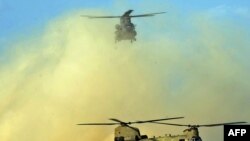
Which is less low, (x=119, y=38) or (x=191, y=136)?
(x=119, y=38)

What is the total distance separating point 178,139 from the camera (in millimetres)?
123188

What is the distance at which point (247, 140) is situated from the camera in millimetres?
74875

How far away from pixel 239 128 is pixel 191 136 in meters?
46.3

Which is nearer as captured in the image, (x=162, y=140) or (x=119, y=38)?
(x=162, y=140)

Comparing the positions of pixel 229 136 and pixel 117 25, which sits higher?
pixel 117 25

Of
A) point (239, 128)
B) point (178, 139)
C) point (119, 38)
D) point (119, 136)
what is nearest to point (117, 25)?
point (119, 38)

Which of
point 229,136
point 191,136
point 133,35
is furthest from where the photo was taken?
point 133,35

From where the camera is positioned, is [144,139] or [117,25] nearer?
[144,139]

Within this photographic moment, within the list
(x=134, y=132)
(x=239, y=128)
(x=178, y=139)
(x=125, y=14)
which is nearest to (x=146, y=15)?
(x=125, y=14)

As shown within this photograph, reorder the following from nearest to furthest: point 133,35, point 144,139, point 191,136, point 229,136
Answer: point 229,136, point 191,136, point 144,139, point 133,35

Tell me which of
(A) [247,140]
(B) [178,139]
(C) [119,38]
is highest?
(C) [119,38]

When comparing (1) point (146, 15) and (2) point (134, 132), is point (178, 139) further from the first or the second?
(1) point (146, 15)

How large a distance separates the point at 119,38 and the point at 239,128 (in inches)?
3936

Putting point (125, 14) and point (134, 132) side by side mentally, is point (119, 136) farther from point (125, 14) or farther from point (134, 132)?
point (125, 14)
